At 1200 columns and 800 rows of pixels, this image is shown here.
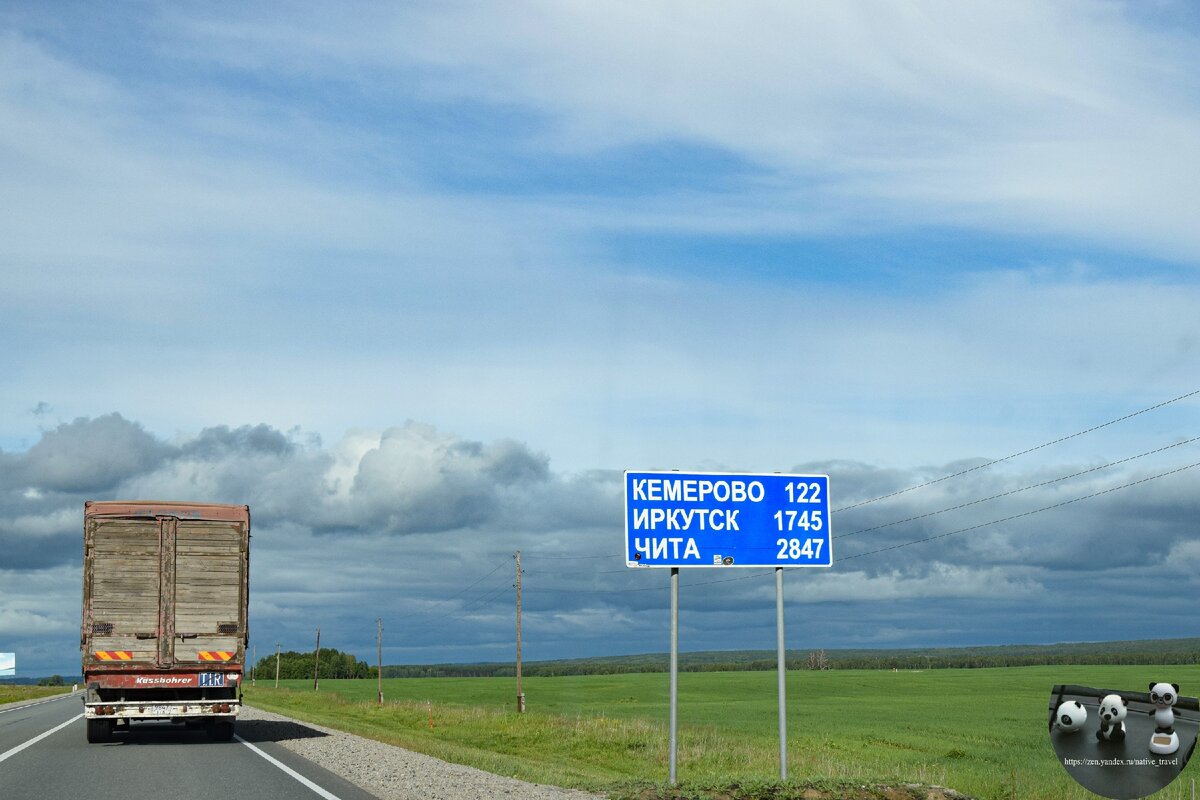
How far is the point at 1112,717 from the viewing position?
10.9 m

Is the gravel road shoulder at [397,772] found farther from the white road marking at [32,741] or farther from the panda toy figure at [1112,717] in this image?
the panda toy figure at [1112,717]

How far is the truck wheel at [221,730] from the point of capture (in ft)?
86.4

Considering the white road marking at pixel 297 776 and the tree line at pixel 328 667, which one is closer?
the white road marking at pixel 297 776

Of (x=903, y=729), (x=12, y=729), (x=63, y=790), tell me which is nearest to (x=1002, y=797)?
(x=63, y=790)

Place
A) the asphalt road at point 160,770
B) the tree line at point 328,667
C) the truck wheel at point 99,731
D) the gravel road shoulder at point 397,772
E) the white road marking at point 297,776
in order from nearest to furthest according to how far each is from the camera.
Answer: the white road marking at point 297,776
the asphalt road at point 160,770
the gravel road shoulder at point 397,772
the truck wheel at point 99,731
the tree line at point 328,667

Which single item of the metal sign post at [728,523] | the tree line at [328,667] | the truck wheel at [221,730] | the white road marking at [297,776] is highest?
the metal sign post at [728,523]

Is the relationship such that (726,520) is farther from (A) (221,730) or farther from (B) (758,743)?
(B) (758,743)

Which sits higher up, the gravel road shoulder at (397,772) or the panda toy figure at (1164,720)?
the panda toy figure at (1164,720)

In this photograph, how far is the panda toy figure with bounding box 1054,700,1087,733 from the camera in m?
10.9

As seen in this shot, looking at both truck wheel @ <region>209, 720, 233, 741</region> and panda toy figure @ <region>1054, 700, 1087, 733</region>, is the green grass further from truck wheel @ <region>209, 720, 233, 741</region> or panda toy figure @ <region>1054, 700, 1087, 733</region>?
panda toy figure @ <region>1054, 700, 1087, 733</region>

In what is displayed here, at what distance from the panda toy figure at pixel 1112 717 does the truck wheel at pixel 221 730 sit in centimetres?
2031

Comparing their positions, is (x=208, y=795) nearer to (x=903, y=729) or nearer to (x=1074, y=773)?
(x=1074, y=773)

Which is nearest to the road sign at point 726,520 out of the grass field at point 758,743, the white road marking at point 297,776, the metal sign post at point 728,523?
the metal sign post at point 728,523

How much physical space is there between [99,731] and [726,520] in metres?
15.4
